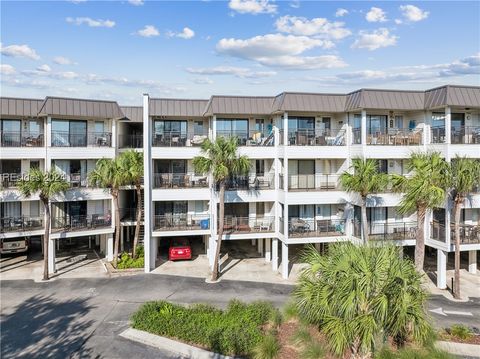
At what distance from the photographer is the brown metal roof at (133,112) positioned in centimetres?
3042

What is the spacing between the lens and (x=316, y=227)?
86.6 ft

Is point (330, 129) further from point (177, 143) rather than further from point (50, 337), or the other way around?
point (50, 337)

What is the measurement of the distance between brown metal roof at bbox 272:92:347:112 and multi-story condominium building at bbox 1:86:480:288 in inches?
2.7

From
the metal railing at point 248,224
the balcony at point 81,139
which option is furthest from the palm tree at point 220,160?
the balcony at point 81,139

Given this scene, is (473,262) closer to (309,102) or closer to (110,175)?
(309,102)

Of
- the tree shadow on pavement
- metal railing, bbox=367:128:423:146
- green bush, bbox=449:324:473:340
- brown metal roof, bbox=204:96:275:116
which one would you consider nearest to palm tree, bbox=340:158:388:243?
metal railing, bbox=367:128:423:146

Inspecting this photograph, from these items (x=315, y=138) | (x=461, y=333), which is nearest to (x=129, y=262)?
(x=315, y=138)

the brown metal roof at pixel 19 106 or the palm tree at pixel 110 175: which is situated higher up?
→ the brown metal roof at pixel 19 106

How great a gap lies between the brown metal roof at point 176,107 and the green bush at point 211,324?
44.6ft

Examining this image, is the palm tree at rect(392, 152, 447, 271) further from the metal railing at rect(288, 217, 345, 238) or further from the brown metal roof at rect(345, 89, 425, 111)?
the metal railing at rect(288, 217, 345, 238)

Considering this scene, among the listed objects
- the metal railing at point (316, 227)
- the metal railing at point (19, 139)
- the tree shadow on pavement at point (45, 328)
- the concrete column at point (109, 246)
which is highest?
the metal railing at point (19, 139)

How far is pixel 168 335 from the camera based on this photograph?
53.9ft

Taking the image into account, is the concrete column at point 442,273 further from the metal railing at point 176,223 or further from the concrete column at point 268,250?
the metal railing at point 176,223

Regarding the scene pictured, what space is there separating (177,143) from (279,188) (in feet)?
25.8
